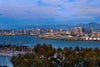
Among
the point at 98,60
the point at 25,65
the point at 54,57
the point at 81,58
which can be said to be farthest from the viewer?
the point at 54,57

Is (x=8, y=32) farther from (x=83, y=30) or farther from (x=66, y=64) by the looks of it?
(x=66, y=64)

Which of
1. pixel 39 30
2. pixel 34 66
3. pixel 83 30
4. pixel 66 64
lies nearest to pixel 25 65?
pixel 34 66

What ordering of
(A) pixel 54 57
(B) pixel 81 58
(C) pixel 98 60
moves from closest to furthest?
(C) pixel 98 60, (B) pixel 81 58, (A) pixel 54 57

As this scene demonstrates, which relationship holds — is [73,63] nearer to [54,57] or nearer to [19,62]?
[54,57]

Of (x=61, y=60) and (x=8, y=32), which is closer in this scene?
(x=61, y=60)

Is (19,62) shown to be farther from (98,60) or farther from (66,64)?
(98,60)

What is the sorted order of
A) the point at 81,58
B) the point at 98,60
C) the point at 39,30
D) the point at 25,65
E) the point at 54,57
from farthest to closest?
the point at 39,30 → the point at 54,57 → the point at 81,58 → the point at 98,60 → the point at 25,65

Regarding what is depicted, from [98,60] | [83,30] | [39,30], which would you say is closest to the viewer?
[98,60]

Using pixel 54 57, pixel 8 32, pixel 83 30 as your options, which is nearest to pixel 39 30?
pixel 8 32

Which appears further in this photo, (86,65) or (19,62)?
(86,65)
